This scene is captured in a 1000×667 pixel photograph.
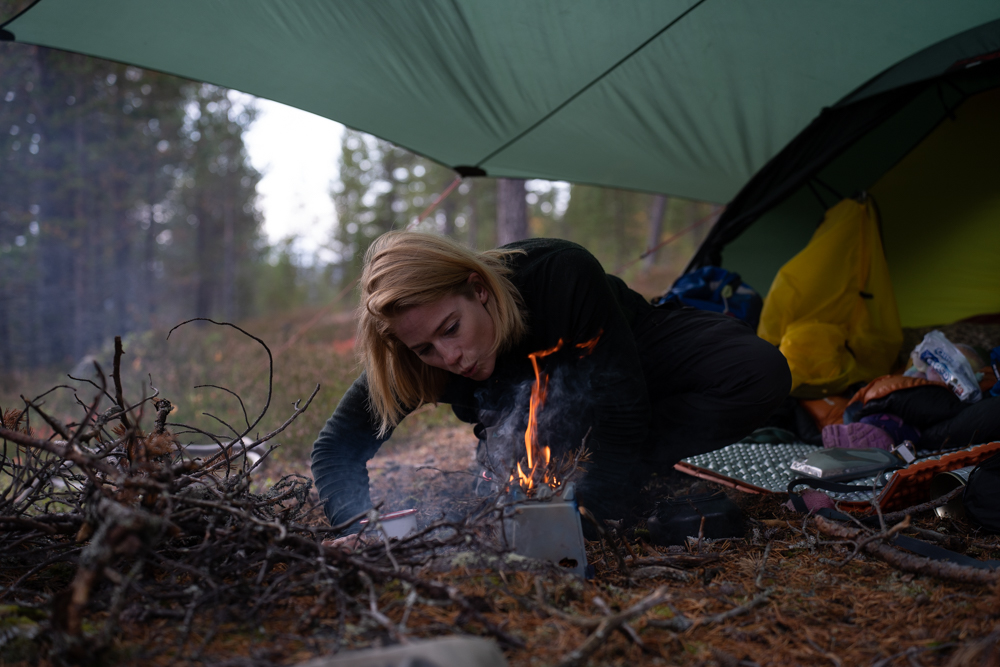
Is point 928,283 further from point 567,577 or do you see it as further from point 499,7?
point 567,577

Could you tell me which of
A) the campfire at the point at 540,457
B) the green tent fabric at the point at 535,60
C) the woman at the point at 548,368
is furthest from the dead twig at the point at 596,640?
the green tent fabric at the point at 535,60

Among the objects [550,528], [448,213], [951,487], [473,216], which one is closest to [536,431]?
[550,528]

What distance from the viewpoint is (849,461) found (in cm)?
252

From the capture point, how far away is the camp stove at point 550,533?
1513 mm

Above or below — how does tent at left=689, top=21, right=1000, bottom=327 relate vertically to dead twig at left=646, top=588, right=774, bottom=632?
above

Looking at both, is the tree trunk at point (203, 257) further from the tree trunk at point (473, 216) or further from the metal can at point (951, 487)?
the metal can at point (951, 487)

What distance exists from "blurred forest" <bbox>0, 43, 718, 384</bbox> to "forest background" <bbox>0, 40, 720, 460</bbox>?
36 millimetres

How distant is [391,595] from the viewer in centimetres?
133

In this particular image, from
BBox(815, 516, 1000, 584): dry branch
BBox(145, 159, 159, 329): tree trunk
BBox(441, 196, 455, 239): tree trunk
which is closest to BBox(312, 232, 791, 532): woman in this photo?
BBox(815, 516, 1000, 584): dry branch

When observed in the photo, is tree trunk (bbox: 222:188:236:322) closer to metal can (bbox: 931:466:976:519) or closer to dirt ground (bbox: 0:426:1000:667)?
dirt ground (bbox: 0:426:1000:667)

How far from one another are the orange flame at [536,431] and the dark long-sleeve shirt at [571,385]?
2 centimetres

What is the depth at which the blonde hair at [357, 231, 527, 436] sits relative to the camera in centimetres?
189

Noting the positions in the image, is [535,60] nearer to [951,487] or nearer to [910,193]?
[951,487]

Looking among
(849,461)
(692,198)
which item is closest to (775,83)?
(692,198)
